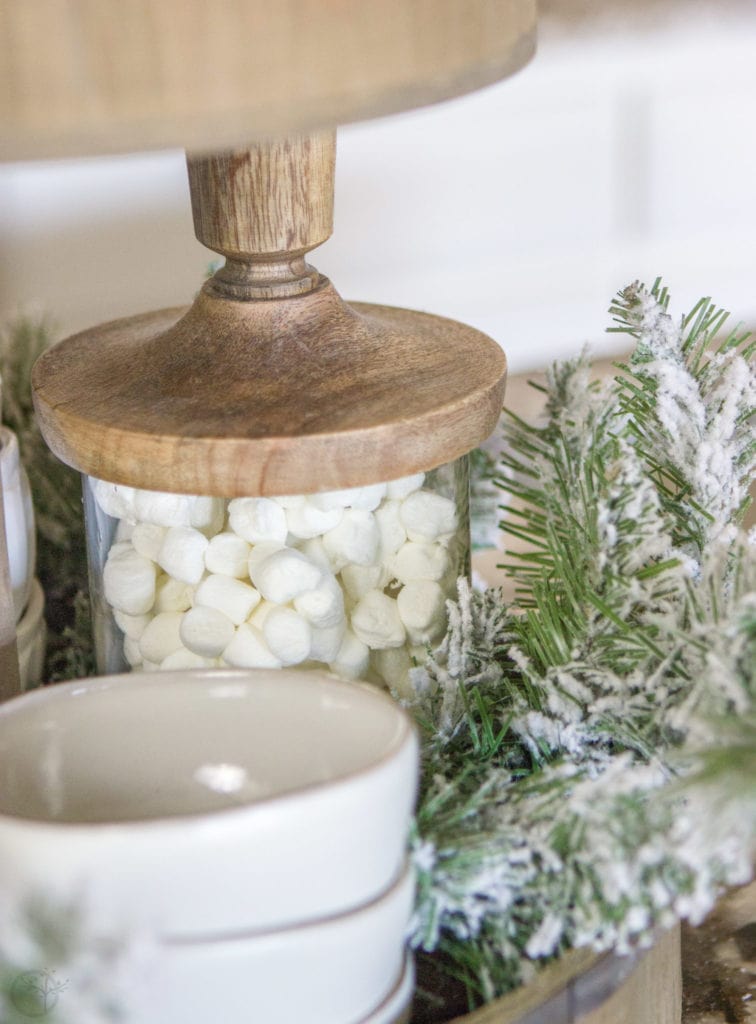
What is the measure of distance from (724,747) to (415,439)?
0.39 ft

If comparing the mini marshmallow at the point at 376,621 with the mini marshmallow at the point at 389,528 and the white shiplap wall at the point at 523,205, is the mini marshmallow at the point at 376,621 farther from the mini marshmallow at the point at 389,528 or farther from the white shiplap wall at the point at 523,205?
the white shiplap wall at the point at 523,205

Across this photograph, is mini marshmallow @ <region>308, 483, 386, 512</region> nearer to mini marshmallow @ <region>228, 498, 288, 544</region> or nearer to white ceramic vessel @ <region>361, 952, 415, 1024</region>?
mini marshmallow @ <region>228, 498, 288, 544</region>

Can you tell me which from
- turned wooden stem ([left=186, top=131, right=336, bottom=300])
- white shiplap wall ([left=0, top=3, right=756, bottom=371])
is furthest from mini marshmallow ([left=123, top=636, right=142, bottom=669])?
white shiplap wall ([left=0, top=3, right=756, bottom=371])

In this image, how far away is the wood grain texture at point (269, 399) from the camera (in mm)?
322

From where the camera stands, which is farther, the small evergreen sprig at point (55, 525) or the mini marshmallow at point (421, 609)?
the small evergreen sprig at point (55, 525)

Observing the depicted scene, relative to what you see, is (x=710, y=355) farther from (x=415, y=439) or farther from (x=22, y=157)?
(x=22, y=157)

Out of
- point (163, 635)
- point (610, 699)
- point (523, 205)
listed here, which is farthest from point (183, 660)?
point (523, 205)

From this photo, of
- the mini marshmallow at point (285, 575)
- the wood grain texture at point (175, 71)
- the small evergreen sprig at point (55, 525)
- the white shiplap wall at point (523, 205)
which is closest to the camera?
the wood grain texture at point (175, 71)

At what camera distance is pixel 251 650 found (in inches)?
13.7

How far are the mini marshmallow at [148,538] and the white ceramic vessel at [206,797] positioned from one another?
0.06 meters

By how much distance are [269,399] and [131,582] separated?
0.07 metres

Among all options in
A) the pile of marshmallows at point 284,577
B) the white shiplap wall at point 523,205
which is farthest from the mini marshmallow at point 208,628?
the white shiplap wall at point 523,205

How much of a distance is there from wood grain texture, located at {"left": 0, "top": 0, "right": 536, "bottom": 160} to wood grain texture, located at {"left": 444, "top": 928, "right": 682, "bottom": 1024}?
0.19 metres

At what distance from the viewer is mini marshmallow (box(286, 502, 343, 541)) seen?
0.35 meters
